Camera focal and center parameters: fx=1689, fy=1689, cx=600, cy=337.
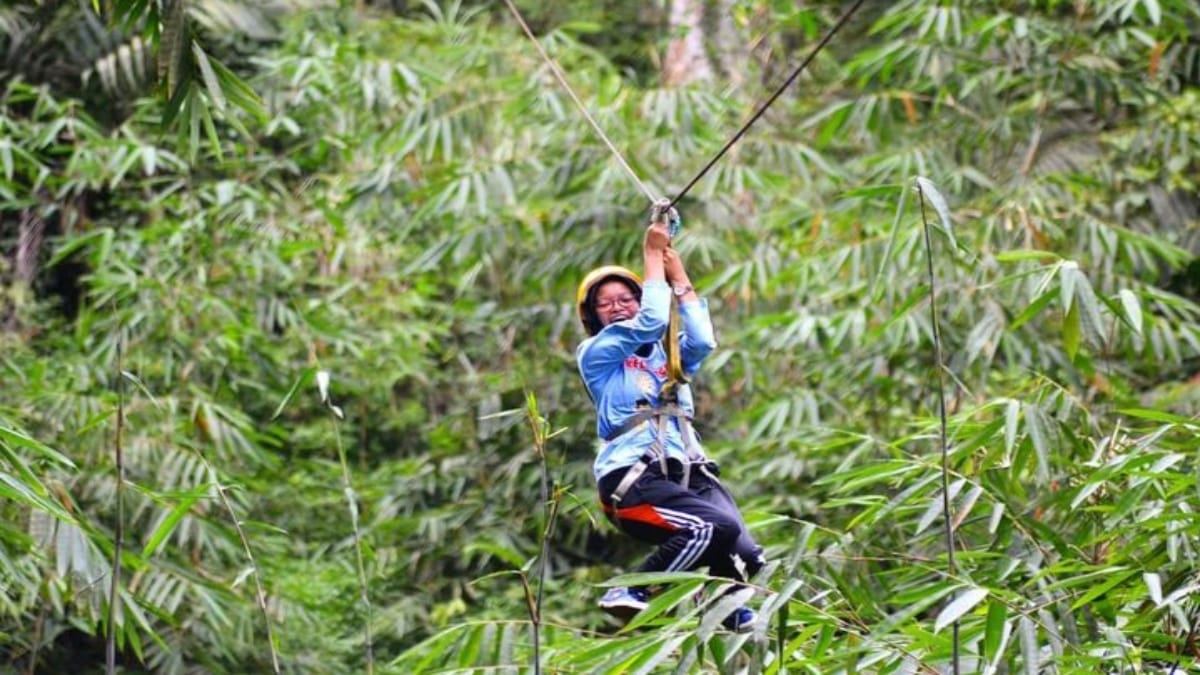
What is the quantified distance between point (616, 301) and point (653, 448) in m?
0.30

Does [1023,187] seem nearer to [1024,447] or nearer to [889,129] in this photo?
[889,129]

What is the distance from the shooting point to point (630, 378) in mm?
3424

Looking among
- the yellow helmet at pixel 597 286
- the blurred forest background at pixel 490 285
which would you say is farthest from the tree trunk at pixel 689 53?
the yellow helmet at pixel 597 286

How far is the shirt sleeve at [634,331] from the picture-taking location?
319cm

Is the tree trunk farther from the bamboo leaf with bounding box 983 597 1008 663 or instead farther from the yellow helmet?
the bamboo leaf with bounding box 983 597 1008 663

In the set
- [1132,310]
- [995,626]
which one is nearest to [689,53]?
[1132,310]

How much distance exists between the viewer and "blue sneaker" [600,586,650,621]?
3340mm

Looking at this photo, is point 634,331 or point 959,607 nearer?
point 959,607

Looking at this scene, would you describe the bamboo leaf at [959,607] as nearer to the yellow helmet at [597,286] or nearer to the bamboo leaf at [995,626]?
the bamboo leaf at [995,626]

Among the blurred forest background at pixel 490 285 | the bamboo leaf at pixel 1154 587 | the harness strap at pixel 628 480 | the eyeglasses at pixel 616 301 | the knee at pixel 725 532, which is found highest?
the eyeglasses at pixel 616 301

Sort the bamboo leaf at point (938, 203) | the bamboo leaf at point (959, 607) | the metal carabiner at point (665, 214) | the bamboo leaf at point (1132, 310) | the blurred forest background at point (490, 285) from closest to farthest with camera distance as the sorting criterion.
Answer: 1. the bamboo leaf at point (959, 607)
2. the bamboo leaf at point (938, 203)
3. the metal carabiner at point (665, 214)
4. the bamboo leaf at point (1132, 310)
5. the blurred forest background at point (490, 285)

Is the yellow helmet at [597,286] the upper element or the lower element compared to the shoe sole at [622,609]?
upper

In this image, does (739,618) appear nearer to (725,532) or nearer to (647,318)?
(725,532)

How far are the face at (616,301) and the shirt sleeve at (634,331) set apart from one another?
51mm
